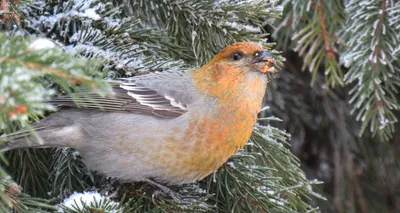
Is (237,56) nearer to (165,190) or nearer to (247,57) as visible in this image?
(247,57)

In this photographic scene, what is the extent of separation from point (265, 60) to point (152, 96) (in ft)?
1.88

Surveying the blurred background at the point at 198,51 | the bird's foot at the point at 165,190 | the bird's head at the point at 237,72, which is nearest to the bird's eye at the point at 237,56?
the bird's head at the point at 237,72

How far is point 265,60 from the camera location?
3.03m

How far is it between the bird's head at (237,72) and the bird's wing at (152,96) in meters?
0.09

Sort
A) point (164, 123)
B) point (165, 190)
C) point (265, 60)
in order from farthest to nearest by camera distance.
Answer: point (265, 60), point (164, 123), point (165, 190)

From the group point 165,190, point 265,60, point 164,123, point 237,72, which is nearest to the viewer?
point 165,190

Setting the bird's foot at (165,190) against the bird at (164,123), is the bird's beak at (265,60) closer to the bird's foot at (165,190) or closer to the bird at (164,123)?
the bird at (164,123)

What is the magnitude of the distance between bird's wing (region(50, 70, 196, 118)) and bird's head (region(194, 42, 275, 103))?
0.09 m

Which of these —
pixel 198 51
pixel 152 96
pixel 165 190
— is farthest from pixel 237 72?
pixel 165 190

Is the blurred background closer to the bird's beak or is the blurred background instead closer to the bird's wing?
the bird's wing

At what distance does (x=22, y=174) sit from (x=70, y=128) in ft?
1.02

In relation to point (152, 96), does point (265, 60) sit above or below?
above

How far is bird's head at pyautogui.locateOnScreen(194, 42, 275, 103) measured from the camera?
3.05 metres

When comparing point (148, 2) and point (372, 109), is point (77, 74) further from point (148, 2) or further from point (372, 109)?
point (372, 109)
